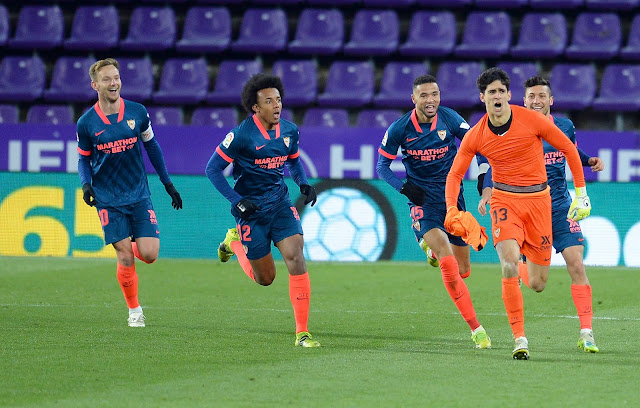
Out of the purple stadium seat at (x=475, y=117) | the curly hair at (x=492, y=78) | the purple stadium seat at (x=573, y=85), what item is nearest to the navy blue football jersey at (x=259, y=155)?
the curly hair at (x=492, y=78)

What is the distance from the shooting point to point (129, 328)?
368 inches

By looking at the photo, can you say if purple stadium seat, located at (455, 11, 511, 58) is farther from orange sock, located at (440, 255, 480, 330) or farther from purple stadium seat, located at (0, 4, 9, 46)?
orange sock, located at (440, 255, 480, 330)

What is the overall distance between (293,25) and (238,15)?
1.08m

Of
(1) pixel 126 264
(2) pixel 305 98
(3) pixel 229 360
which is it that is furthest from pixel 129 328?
(2) pixel 305 98

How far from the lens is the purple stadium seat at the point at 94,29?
761 inches

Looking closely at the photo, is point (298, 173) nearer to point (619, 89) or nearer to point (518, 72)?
point (518, 72)

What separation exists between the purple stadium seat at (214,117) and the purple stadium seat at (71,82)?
182 centimetres

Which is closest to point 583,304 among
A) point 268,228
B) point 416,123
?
point 416,123

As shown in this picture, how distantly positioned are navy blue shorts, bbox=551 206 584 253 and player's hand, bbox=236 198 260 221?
2331mm

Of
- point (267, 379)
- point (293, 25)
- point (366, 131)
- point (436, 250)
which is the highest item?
point (293, 25)

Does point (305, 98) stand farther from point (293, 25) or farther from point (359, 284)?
point (359, 284)

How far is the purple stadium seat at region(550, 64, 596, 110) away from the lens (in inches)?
711

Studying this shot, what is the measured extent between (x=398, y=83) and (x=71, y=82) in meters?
5.57

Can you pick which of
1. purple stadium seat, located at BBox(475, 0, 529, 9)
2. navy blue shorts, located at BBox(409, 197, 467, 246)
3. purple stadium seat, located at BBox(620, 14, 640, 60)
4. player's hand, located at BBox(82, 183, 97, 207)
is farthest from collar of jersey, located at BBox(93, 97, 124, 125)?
purple stadium seat, located at BBox(620, 14, 640, 60)
